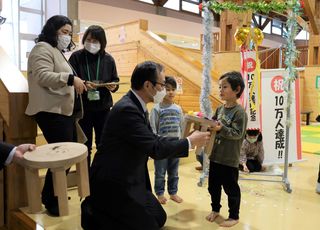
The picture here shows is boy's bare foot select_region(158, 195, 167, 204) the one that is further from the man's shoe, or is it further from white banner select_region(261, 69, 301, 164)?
white banner select_region(261, 69, 301, 164)

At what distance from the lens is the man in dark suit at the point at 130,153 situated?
6.45ft

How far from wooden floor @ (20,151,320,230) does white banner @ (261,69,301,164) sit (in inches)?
14.8

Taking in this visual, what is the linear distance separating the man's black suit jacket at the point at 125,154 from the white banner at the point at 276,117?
226 centimetres

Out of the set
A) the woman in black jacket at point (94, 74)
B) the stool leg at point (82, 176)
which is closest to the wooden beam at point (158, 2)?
the woman in black jacket at point (94, 74)

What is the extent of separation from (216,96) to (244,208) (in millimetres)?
3548

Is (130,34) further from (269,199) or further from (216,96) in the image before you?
(269,199)

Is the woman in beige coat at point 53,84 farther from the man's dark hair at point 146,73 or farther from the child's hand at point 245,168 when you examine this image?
the child's hand at point 245,168

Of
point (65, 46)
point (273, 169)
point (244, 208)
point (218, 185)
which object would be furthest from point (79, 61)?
point (273, 169)

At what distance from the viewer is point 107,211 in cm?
210

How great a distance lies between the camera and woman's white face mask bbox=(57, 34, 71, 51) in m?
2.39

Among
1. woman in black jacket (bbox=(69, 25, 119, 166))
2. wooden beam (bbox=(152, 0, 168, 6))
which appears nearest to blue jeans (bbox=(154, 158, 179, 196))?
woman in black jacket (bbox=(69, 25, 119, 166))

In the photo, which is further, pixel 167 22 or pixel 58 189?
pixel 167 22

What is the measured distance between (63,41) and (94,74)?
1.43 ft

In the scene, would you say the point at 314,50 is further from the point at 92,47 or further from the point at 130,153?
the point at 130,153
